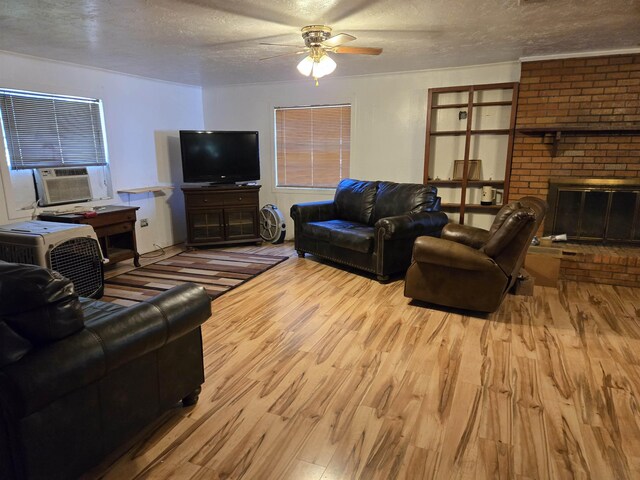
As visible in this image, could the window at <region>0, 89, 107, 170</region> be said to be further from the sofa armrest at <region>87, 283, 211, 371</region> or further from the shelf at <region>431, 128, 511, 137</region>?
the shelf at <region>431, 128, 511, 137</region>

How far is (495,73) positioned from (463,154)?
907mm

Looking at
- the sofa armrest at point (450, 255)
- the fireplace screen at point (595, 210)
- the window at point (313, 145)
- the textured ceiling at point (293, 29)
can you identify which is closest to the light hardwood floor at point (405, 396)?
the sofa armrest at point (450, 255)

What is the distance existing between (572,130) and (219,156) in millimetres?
4027

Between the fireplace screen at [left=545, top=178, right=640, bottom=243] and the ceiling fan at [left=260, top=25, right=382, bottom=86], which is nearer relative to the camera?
the ceiling fan at [left=260, top=25, right=382, bottom=86]

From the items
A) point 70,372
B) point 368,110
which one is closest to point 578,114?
point 368,110

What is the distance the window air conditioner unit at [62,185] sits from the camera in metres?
3.96

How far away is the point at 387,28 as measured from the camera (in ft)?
10.1

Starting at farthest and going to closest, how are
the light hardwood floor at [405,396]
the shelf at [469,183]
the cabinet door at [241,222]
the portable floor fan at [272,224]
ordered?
the portable floor fan at [272,224], the cabinet door at [241,222], the shelf at [469,183], the light hardwood floor at [405,396]

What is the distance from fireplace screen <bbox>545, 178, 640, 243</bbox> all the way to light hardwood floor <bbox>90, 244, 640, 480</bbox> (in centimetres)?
92

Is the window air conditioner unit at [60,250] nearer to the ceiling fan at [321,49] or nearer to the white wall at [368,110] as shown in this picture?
the ceiling fan at [321,49]

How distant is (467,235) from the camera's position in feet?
12.0

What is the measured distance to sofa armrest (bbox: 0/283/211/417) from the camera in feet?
4.10

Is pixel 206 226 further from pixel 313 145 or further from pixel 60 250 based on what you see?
pixel 60 250

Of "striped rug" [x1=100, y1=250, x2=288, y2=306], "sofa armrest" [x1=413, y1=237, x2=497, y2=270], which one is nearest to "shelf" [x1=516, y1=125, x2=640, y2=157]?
"sofa armrest" [x1=413, y1=237, x2=497, y2=270]
